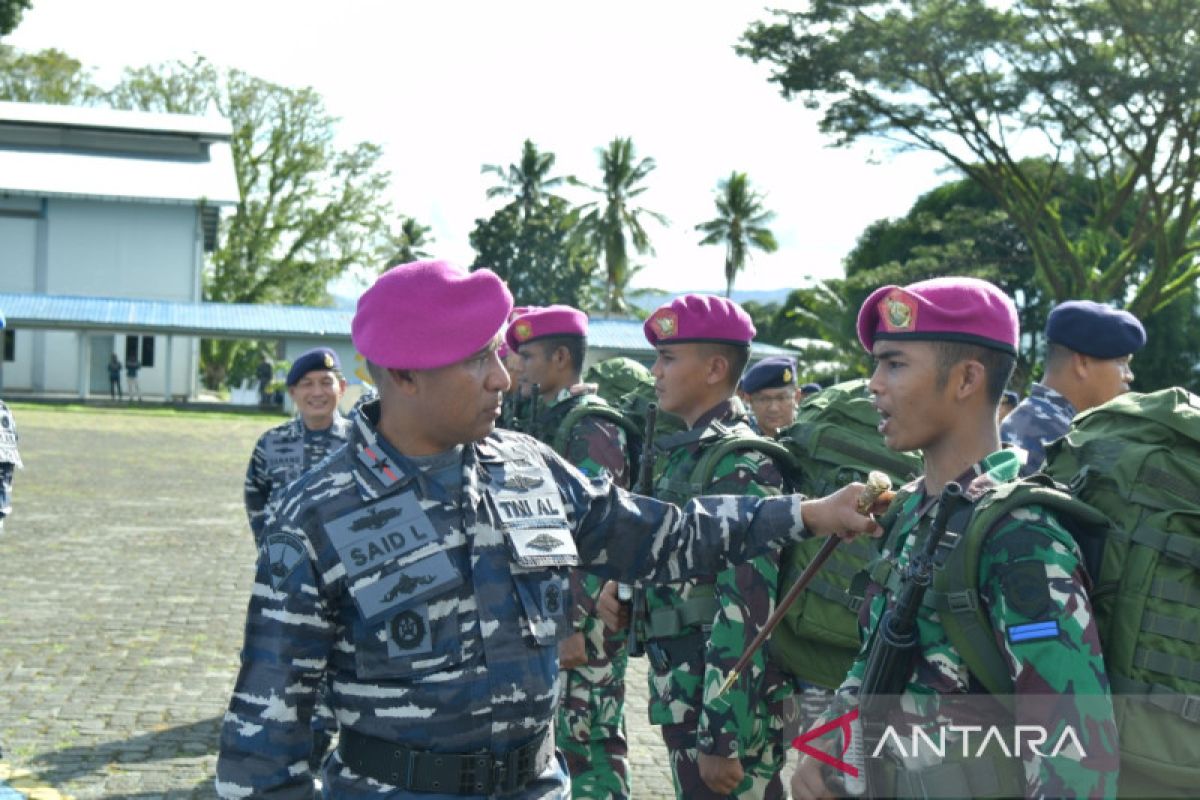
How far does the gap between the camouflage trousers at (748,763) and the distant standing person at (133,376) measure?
4881 centimetres

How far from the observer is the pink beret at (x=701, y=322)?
508 cm

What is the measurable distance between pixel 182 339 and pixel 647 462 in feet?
171

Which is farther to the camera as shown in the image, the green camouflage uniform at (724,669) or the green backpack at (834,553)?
the green backpack at (834,553)

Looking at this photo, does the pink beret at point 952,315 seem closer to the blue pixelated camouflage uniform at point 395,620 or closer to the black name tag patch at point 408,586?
the blue pixelated camouflage uniform at point 395,620

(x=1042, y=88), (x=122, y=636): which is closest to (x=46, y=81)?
(x=1042, y=88)

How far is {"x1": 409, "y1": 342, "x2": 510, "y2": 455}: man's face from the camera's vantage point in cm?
309

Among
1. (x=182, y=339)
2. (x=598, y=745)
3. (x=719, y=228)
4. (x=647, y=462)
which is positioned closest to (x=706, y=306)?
(x=647, y=462)

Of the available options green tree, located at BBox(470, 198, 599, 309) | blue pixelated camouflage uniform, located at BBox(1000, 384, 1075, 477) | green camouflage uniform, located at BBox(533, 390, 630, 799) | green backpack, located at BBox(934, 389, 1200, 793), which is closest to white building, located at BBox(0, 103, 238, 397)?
green tree, located at BBox(470, 198, 599, 309)

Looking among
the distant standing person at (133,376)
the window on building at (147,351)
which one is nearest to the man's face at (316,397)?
the distant standing person at (133,376)

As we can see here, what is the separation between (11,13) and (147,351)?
24972 mm

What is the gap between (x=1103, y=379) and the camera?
494cm

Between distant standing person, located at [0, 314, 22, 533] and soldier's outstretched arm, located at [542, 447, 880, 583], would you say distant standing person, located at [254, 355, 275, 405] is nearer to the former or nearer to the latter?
distant standing person, located at [0, 314, 22, 533]

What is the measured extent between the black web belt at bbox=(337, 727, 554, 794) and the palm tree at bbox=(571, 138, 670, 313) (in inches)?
2636

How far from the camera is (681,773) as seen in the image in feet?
15.2
